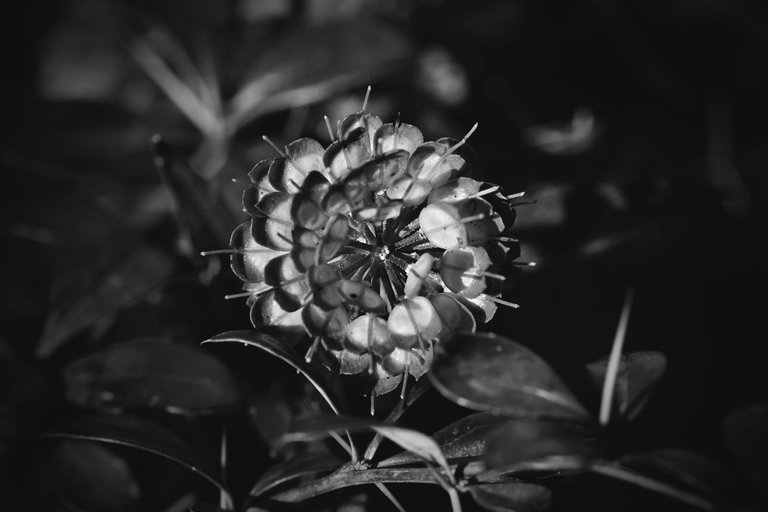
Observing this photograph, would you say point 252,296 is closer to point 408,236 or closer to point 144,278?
point 408,236

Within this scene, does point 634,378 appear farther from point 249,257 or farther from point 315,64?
point 315,64

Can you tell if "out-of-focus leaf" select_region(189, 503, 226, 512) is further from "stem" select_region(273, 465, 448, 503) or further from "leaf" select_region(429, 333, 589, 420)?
"leaf" select_region(429, 333, 589, 420)

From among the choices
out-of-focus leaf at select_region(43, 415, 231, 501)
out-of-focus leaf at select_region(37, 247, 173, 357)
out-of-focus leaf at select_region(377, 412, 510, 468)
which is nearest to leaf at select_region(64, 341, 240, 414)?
out-of-focus leaf at select_region(43, 415, 231, 501)

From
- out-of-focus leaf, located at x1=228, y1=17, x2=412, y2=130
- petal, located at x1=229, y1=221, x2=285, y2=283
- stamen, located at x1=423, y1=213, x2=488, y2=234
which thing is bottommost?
stamen, located at x1=423, y1=213, x2=488, y2=234

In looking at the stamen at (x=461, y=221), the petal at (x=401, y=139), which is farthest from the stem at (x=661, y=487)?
the petal at (x=401, y=139)

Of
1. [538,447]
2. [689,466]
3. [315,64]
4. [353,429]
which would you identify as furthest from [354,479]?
[315,64]
